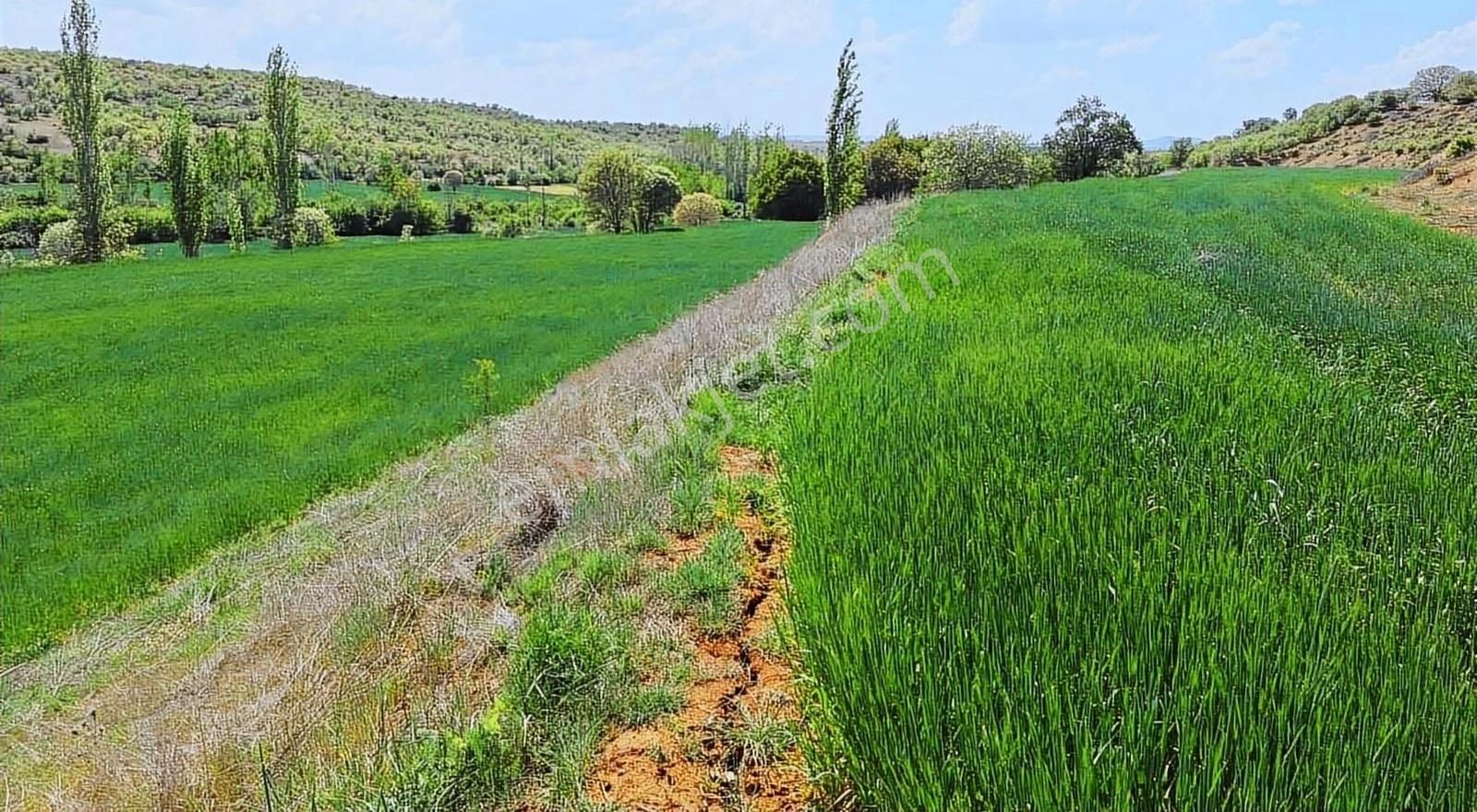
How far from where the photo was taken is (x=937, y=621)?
8.26 feet

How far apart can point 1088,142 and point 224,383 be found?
1995 inches

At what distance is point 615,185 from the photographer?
5400 centimetres

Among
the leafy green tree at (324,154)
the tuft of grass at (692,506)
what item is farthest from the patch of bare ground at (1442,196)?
the leafy green tree at (324,154)

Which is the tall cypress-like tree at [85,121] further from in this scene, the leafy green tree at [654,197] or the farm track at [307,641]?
the farm track at [307,641]

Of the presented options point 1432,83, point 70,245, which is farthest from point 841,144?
point 1432,83

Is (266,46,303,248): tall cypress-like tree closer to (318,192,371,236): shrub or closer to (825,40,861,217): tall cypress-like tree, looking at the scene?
(318,192,371,236): shrub

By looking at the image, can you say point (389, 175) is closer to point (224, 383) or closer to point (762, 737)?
point (224, 383)

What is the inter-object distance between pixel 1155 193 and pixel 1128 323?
20.9 metres

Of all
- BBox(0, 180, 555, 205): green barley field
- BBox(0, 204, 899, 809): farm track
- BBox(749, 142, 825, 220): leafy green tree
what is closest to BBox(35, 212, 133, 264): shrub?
BBox(0, 180, 555, 205): green barley field

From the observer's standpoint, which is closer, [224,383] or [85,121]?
[224,383]

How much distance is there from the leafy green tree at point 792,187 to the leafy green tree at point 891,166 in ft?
13.3

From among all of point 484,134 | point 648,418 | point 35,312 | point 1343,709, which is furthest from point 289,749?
point 484,134

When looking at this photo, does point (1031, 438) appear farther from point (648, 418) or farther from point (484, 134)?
point (484, 134)

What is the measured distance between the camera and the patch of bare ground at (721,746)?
2.51 m
